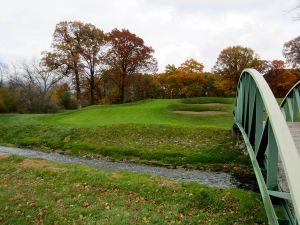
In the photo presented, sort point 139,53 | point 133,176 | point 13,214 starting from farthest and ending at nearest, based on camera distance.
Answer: point 139,53
point 133,176
point 13,214

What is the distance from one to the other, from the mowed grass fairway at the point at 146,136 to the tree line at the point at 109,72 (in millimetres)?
12265

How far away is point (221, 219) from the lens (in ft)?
30.2

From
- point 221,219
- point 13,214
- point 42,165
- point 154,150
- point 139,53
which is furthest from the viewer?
point 139,53

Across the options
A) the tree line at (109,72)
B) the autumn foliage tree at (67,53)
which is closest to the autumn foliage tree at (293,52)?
the tree line at (109,72)

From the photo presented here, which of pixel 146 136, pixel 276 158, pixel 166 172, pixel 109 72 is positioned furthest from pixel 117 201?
pixel 109 72

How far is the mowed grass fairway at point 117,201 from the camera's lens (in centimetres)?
942

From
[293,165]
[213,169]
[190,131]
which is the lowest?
[213,169]

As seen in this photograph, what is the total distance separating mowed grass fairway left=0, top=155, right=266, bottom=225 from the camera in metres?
9.42

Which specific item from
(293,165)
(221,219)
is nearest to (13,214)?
(221,219)

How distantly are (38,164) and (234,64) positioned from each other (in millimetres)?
39227

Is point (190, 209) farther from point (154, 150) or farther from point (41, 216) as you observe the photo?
point (154, 150)

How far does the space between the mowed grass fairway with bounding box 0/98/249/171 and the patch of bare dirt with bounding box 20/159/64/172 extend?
3841 millimetres

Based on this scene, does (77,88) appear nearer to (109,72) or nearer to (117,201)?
(109,72)

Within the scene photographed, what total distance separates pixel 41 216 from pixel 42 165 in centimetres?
620
